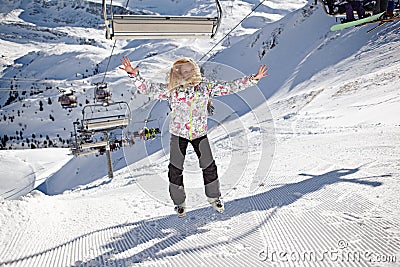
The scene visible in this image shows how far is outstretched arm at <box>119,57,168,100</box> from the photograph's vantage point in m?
3.30

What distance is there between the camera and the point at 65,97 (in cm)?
2234

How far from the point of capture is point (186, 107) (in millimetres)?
3240

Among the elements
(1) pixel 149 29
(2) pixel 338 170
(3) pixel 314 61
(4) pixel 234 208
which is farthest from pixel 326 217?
(3) pixel 314 61

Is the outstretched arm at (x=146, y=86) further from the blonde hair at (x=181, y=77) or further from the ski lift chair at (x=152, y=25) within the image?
the ski lift chair at (x=152, y=25)

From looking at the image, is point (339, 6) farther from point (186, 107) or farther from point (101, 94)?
point (101, 94)

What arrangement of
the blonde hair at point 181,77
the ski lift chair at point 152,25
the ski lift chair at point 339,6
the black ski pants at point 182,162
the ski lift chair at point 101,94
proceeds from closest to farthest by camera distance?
the blonde hair at point 181,77, the black ski pants at point 182,162, the ski lift chair at point 152,25, the ski lift chair at point 339,6, the ski lift chair at point 101,94

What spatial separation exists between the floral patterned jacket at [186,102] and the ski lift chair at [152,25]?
28.3 inches

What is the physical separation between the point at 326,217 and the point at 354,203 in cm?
45

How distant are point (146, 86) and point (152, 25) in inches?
32.8

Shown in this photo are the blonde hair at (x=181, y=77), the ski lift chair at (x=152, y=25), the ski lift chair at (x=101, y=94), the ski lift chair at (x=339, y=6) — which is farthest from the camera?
the ski lift chair at (x=101, y=94)

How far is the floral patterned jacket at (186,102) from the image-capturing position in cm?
325

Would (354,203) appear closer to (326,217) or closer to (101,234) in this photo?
(326,217)

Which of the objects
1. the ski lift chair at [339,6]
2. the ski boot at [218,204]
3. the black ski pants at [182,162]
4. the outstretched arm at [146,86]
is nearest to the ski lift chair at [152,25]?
the outstretched arm at [146,86]

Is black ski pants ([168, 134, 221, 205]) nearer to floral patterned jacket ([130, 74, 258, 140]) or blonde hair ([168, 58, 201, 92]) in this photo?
floral patterned jacket ([130, 74, 258, 140])
